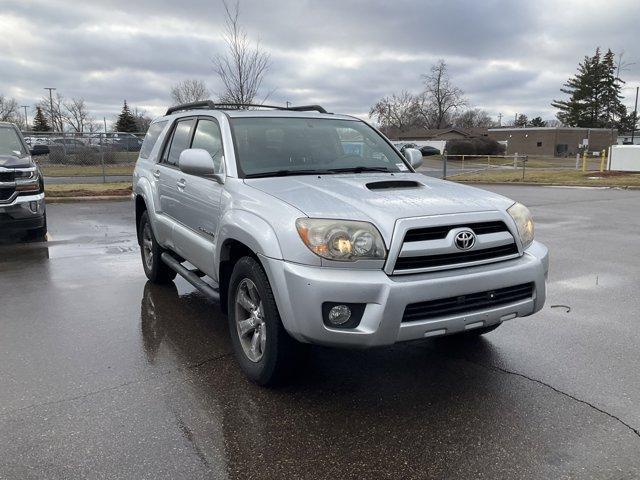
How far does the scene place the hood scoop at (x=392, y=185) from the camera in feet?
12.2

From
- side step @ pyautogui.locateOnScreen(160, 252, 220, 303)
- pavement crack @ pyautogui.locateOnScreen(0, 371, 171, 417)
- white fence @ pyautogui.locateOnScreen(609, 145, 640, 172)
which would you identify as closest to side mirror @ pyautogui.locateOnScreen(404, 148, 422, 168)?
side step @ pyautogui.locateOnScreen(160, 252, 220, 303)

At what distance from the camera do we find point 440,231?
3160 mm

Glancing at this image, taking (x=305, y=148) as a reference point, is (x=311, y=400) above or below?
below

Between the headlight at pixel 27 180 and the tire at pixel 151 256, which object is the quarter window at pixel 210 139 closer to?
the tire at pixel 151 256

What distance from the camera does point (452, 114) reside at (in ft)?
319

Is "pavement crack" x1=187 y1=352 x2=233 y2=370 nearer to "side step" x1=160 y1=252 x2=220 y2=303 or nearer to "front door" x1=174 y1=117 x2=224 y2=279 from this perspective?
"side step" x1=160 y1=252 x2=220 y2=303

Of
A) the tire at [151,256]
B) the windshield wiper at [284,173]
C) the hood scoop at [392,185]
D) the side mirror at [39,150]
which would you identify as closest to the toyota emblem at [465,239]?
the hood scoop at [392,185]

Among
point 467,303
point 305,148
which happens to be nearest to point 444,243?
point 467,303

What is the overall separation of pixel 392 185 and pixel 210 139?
5.65 ft

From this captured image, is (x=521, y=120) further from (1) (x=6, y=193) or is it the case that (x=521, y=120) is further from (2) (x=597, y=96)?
(1) (x=6, y=193)

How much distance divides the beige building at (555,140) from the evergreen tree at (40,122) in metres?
65.1

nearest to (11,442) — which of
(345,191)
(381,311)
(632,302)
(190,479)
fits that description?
(190,479)

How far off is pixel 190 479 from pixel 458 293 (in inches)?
67.9

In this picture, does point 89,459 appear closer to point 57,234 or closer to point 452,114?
point 57,234
